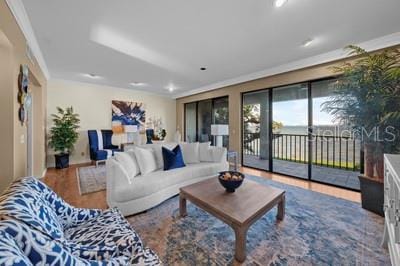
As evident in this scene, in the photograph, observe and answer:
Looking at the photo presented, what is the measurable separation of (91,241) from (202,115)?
5.96m

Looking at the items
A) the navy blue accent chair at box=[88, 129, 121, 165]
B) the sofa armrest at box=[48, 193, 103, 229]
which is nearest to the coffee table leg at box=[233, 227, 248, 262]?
the sofa armrest at box=[48, 193, 103, 229]

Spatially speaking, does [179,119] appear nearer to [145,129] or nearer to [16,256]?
[145,129]

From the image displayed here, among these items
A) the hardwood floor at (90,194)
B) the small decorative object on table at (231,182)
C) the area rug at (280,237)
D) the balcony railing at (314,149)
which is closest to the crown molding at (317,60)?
the balcony railing at (314,149)

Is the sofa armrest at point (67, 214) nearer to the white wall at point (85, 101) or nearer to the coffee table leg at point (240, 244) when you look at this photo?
the coffee table leg at point (240, 244)

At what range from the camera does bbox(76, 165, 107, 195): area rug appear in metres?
3.38

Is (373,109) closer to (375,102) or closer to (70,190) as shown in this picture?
(375,102)

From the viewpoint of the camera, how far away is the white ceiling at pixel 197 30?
2078 mm

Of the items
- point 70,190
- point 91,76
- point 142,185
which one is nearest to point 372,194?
point 142,185

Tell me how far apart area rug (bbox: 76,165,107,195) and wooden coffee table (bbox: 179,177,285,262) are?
80.3 inches

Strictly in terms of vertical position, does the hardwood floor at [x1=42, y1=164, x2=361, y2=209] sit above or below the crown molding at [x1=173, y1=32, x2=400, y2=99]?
below

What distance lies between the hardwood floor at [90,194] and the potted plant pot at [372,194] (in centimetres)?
36

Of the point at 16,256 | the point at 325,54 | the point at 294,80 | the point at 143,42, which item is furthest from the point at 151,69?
the point at 16,256

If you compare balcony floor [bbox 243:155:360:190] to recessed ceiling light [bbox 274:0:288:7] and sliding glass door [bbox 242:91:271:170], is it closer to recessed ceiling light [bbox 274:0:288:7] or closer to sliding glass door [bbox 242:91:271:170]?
sliding glass door [bbox 242:91:271:170]

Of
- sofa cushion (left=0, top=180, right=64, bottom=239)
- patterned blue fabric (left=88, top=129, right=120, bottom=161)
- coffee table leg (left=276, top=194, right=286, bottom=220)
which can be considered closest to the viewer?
sofa cushion (left=0, top=180, right=64, bottom=239)
